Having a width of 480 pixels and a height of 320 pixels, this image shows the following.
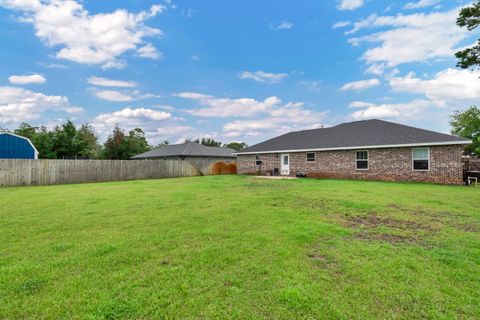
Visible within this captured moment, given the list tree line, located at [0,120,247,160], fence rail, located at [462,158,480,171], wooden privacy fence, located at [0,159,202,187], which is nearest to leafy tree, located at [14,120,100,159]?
tree line, located at [0,120,247,160]

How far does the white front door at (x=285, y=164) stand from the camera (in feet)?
70.9

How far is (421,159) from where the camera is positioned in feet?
50.1

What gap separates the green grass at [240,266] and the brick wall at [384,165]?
10.8 m

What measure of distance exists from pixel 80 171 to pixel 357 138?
20014 millimetres

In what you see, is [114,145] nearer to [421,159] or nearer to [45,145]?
[45,145]

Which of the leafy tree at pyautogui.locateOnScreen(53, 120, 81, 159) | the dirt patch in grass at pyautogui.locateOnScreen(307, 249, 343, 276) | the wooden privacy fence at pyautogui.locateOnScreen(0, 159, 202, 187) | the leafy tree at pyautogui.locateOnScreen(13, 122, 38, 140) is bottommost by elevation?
the dirt patch in grass at pyautogui.locateOnScreen(307, 249, 343, 276)

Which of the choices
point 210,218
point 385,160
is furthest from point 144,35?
point 385,160

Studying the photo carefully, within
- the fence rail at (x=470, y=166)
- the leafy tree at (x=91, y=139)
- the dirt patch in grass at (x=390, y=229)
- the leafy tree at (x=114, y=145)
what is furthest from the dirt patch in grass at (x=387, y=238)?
the leafy tree at (x=91, y=139)

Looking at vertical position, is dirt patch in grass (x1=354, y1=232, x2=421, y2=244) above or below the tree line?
below

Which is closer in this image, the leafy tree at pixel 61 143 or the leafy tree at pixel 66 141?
the leafy tree at pixel 61 143

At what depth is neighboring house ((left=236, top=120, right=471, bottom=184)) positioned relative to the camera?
14.6m

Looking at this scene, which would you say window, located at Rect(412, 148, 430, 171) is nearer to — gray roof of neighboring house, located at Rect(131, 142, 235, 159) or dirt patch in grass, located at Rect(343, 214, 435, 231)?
dirt patch in grass, located at Rect(343, 214, 435, 231)

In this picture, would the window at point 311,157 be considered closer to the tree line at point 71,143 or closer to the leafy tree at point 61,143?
the tree line at point 71,143

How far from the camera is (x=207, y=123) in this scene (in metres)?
33.6
